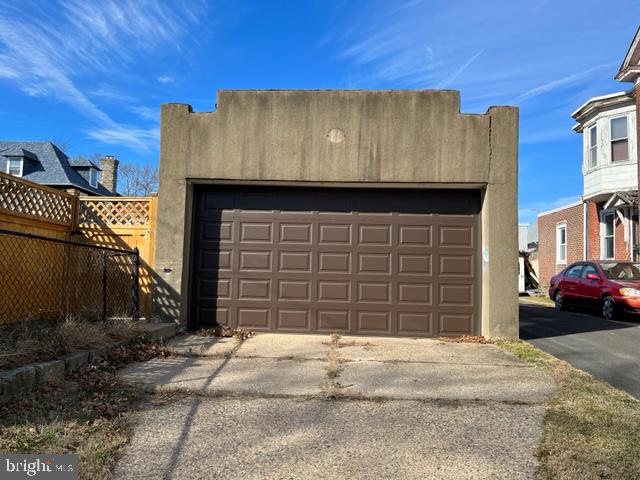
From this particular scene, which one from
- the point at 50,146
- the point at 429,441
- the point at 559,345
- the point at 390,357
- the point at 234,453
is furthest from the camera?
the point at 50,146

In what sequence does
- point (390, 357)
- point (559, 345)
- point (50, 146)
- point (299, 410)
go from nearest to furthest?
point (299, 410) → point (390, 357) → point (559, 345) → point (50, 146)

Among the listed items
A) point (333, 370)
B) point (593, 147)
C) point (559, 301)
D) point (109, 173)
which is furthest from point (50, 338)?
point (109, 173)

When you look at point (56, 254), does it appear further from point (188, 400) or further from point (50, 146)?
point (50, 146)

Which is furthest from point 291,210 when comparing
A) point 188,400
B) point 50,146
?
point 50,146

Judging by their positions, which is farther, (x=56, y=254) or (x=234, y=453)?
(x=56, y=254)

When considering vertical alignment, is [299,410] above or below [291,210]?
below

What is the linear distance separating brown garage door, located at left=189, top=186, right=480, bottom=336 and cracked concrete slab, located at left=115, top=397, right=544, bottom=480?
381 cm

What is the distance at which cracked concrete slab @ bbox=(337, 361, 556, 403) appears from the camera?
15.5 ft

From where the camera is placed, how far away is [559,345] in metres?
7.66

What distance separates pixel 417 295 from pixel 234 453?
5406mm

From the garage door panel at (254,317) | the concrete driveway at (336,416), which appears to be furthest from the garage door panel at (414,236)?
the garage door panel at (254,317)

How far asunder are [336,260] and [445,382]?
3.53 m

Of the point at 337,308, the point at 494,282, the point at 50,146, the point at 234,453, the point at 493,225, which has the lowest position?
the point at 234,453

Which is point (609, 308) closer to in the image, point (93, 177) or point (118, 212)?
point (118, 212)
